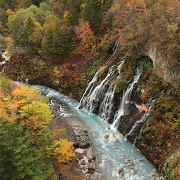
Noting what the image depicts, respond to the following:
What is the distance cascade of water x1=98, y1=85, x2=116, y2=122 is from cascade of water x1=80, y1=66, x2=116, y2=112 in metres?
0.86

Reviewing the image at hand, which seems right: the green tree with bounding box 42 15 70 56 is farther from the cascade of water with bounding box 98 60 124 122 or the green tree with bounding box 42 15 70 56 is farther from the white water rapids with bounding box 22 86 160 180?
the white water rapids with bounding box 22 86 160 180

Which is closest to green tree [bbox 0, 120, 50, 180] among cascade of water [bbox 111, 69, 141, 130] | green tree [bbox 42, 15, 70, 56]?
A: cascade of water [bbox 111, 69, 141, 130]

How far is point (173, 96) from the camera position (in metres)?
14.6

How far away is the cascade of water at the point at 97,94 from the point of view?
2052cm

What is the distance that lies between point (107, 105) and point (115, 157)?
656 centimetres

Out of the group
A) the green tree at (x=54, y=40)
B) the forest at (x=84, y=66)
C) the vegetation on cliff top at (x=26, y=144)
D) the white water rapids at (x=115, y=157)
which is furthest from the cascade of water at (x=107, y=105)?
the green tree at (x=54, y=40)

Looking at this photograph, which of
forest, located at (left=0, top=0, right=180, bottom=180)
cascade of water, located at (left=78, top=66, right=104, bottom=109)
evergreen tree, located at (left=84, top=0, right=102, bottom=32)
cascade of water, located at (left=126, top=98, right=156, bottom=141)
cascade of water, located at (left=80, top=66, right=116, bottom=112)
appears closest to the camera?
forest, located at (left=0, top=0, right=180, bottom=180)

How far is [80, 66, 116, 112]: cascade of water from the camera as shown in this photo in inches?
808

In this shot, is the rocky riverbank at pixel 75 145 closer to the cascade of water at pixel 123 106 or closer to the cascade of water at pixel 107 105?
the cascade of water at pixel 107 105

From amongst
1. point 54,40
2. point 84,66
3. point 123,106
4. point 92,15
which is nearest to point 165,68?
point 123,106

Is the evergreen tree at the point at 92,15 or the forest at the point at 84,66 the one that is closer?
the forest at the point at 84,66

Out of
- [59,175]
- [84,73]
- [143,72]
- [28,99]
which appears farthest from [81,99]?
[59,175]

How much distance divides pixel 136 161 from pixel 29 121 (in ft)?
28.5

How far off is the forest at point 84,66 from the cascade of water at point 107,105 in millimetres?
1017
